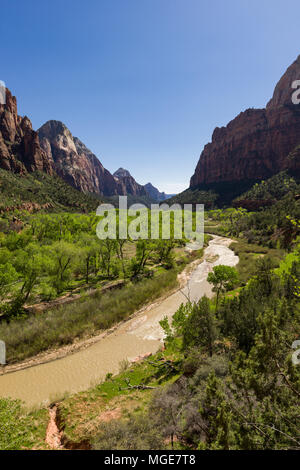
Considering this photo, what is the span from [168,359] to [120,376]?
3446 mm

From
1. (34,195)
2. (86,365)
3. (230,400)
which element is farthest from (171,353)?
(34,195)

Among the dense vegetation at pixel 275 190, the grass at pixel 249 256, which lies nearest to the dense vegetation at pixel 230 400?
the grass at pixel 249 256

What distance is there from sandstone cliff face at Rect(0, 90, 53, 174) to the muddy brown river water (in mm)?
106271

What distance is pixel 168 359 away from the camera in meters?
14.5

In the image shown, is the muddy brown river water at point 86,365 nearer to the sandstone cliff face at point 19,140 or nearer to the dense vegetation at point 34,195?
the dense vegetation at point 34,195

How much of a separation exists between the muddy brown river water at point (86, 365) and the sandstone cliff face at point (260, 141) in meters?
132

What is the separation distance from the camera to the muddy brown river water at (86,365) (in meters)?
13.3

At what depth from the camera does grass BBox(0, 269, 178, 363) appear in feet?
53.5

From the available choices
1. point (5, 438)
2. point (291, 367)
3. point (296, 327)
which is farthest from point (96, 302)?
point (291, 367)

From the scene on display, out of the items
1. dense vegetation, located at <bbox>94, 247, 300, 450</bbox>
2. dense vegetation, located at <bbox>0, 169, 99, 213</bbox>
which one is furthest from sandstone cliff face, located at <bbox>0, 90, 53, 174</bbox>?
dense vegetation, located at <bbox>94, 247, 300, 450</bbox>

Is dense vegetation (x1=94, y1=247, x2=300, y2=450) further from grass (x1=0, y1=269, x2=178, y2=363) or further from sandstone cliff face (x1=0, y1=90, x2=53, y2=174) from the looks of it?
sandstone cliff face (x1=0, y1=90, x2=53, y2=174)

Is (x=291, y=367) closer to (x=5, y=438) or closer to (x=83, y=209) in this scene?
(x=5, y=438)

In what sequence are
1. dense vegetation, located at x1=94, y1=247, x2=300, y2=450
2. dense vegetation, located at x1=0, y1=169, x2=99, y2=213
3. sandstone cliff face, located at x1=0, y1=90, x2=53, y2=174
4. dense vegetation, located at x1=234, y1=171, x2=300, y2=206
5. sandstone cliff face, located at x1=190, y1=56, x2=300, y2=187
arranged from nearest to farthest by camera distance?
dense vegetation, located at x1=94, y1=247, x2=300, y2=450 < dense vegetation, located at x1=0, y1=169, x2=99, y2=213 < dense vegetation, located at x1=234, y1=171, x2=300, y2=206 < sandstone cliff face, located at x1=0, y1=90, x2=53, y2=174 < sandstone cliff face, located at x1=190, y1=56, x2=300, y2=187
